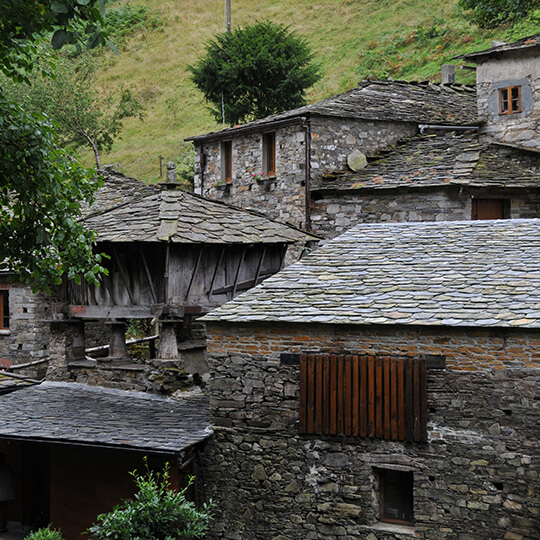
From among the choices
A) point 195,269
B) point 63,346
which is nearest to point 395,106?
point 195,269

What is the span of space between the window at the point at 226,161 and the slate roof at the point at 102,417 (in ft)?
30.5

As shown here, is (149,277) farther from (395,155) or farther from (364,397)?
(395,155)

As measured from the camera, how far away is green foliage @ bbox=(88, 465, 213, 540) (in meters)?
8.30

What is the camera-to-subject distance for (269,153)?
758 inches

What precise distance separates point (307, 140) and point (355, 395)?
10.1m

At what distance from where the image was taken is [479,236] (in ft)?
34.7

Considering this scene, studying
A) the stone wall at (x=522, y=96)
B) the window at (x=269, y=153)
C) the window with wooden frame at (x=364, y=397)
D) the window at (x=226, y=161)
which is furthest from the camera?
the window at (x=226, y=161)

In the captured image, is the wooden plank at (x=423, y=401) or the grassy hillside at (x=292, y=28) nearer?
the wooden plank at (x=423, y=401)

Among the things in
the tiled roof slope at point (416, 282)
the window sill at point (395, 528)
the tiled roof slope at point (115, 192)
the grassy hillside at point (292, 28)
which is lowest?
the window sill at point (395, 528)

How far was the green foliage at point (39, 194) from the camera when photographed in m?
8.59

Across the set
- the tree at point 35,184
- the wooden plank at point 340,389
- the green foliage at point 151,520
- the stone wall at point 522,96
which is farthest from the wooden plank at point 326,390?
the stone wall at point 522,96

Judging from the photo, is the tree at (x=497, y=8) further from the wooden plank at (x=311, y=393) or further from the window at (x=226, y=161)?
the wooden plank at (x=311, y=393)

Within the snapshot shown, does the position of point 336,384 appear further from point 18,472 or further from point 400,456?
point 18,472

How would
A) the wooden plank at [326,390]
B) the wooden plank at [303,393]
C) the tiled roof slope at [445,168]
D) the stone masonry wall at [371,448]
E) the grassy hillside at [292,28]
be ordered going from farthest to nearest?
1. the grassy hillside at [292,28]
2. the tiled roof slope at [445,168]
3. the wooden plank at [303,393]
4. the wooden plank at [326,390]
5. the stone masonry wall at [371,448]
